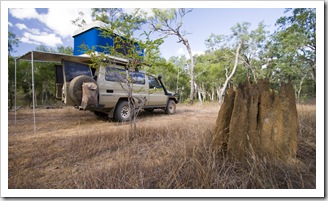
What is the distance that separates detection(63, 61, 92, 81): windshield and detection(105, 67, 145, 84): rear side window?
0.55 metres

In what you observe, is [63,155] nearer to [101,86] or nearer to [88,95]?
[88,95]

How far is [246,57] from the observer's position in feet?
65.1

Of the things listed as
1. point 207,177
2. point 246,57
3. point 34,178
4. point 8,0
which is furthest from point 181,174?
point 246,57

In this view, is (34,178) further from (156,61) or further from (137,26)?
(137,26)

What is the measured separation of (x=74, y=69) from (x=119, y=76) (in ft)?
4.77

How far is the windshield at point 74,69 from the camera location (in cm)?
412

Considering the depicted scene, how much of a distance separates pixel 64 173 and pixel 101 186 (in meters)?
0.53

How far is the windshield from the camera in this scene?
412cm

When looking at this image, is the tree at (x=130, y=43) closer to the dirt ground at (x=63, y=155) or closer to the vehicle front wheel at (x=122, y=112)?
the dirt ground at (x=63, y=155)

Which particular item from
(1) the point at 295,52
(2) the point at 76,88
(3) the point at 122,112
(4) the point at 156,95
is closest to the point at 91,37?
(2) the point at 76,88

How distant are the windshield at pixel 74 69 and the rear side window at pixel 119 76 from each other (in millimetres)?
552

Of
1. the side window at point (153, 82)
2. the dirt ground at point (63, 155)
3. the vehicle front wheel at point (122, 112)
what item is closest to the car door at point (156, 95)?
the side window at point (153, 82)

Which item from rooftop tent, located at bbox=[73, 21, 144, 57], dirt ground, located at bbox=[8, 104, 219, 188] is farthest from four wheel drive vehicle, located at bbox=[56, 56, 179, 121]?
dirt ground, located at bbox=[8, 104, 219, 188]

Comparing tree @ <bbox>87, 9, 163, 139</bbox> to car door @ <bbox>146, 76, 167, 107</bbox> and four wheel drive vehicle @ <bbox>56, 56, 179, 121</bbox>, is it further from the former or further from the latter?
car door @ <bbox>146, 76, 167, 107</bbox>
